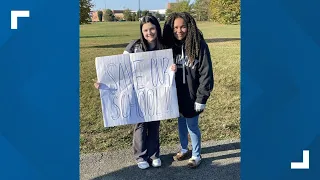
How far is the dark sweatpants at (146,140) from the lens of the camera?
3137 mm

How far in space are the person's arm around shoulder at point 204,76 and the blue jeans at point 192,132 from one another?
0.26 metres

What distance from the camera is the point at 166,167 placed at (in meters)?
3.25

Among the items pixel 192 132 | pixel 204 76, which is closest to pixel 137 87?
pixel 204 76

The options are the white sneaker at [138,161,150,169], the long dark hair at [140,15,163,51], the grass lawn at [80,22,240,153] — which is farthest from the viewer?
the grass lawn at [80,22,240,153]

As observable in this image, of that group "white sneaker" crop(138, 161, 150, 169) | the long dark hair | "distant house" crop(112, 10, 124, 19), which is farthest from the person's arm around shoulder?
"distant house" crop(112, 10, 124, 19)

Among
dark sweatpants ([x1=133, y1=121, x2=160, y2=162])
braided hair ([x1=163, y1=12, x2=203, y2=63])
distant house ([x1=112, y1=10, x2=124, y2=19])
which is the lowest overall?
dark sweatpants ([x1=133, y1=121, x2=160, y2=162])

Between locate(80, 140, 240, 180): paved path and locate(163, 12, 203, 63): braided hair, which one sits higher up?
locate(163, 12, 203, 63): braided hair

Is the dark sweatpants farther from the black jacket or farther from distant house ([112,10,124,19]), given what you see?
distant house ([112,10,124,19])

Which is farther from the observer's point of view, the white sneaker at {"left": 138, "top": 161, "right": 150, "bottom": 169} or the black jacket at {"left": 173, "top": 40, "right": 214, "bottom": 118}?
the white sneaker at {"left": 138, "top": 161, "right": 150, "bottom": 169}

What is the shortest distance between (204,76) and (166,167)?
983 millimetres

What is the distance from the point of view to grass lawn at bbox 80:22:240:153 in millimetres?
3918
